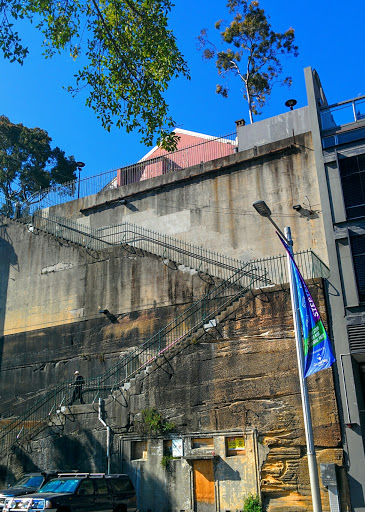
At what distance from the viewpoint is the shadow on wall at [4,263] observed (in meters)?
31.4

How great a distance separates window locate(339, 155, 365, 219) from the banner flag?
25.2ft

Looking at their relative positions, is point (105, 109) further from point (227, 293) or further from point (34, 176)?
point (34, 176)

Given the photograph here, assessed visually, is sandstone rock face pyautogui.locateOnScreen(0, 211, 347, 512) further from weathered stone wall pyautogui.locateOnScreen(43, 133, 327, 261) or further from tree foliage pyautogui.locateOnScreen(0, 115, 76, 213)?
tree foliage pyautogui.locateOnScreen(0, 115, 76, 213)

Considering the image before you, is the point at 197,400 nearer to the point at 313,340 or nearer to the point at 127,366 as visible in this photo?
the point at 127,366

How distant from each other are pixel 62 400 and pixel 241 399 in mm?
9502

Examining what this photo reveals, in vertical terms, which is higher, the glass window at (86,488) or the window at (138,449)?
the window at (138,449)

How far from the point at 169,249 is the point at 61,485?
14387 millimetres

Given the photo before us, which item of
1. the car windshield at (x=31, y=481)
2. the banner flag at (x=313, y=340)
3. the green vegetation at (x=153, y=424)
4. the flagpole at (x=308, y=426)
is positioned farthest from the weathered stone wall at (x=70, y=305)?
the banner flag at (x=313, y=340)

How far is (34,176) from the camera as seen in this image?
4366cm

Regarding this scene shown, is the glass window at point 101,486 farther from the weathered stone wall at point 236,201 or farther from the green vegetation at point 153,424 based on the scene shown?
the weathered stone wall at point 236,201

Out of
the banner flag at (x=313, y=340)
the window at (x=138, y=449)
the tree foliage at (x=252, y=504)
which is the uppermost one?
the banner flag at (x=313, y=340)

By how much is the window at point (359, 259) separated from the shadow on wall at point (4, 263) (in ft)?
67.9

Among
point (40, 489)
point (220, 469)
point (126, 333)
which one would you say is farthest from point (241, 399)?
point (126, 333)

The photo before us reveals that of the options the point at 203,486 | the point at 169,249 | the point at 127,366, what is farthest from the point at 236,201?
the point at 203,486
